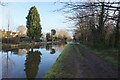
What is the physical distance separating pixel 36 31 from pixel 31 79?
83.6 feet

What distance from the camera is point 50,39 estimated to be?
6291 cm

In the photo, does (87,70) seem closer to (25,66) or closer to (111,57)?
(25,66)

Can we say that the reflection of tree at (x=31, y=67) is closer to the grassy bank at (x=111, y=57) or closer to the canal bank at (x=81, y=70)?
the canal bank at (x=81, y=70)

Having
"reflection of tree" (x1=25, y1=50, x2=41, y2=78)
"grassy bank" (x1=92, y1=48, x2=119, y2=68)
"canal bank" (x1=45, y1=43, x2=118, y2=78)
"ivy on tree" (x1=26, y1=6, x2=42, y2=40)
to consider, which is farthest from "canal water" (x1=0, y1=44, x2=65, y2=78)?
"ivy on tree" (x1=26, y1=6, x2=42, y2=40)

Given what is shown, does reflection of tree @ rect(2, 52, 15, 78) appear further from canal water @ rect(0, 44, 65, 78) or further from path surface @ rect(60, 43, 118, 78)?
path surface @ rect(60, 43, 118, 78)

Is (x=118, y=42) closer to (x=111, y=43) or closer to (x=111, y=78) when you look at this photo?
(x=111, y=43)

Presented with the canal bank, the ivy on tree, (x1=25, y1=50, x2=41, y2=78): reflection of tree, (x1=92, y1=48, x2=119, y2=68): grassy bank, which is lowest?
(x1=25, y1=50, x2=41, y2=78): reflection of tree

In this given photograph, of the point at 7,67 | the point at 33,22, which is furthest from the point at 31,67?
the point at 33,22

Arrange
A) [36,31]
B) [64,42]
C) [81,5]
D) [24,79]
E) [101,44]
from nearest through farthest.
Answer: [81,5] → [24,79] → [101,44] → [36,31] → [64,42]

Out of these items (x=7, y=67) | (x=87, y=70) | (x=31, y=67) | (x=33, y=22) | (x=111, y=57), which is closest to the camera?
(x=87, y=70)

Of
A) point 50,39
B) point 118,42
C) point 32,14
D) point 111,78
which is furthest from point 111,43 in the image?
point 50,39

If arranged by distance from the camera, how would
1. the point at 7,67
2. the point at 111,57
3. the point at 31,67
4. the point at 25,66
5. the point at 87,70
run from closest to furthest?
the point at 87,70
the point at 7,67
the point at 31,67
the point at 25,66
the point at 111,57

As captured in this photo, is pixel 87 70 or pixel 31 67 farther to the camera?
pixel 31 67

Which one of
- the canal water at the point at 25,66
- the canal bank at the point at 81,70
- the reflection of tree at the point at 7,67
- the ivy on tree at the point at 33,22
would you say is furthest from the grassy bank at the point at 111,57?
the ivy on tree at the point at 33,22
